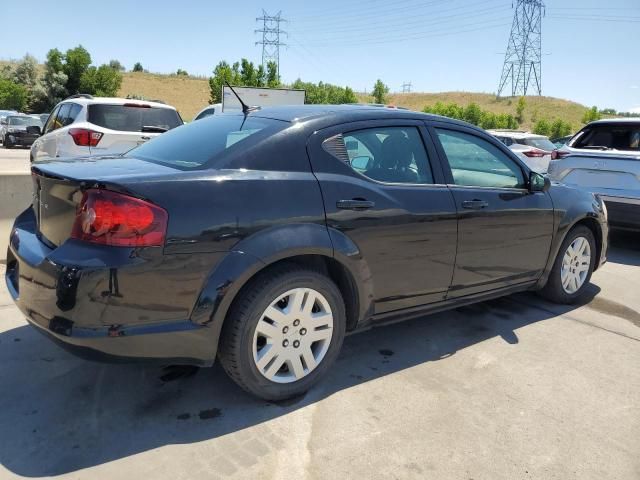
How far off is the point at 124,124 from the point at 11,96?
159 feet

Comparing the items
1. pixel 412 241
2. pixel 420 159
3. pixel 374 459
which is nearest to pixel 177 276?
pixel 374 459

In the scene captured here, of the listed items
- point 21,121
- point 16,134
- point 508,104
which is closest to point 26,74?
point 21,121

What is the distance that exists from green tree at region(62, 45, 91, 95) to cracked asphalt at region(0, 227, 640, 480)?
5196 centimetres

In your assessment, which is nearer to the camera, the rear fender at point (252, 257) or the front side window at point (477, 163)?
the rear fender at point (252, 257)

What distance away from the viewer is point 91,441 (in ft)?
8.30

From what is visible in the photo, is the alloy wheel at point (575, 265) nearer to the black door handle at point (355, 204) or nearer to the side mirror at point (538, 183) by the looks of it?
the side mirror at point (538, 183)

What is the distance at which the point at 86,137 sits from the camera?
7.45 metres

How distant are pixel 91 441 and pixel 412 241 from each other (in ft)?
6.78

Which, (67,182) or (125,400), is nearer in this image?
(67,182)

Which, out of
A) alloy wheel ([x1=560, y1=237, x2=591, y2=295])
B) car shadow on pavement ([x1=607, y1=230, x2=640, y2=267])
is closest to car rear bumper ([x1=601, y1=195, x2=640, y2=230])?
car shadow on pavement ([x1=607, y1=230, x2=640, y2=267])

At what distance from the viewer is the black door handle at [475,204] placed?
3.62m

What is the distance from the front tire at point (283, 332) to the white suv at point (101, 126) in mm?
5311

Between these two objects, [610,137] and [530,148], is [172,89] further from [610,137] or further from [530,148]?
[610,137]

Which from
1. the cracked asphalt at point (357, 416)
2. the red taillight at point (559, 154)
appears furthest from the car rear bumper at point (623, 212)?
the cracked asphalt at point (357, 416)
